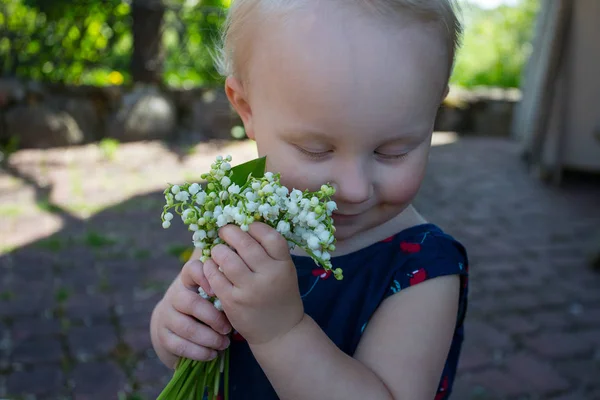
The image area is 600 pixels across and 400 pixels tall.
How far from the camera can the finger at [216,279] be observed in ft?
3.63

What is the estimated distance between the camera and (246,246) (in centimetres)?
106

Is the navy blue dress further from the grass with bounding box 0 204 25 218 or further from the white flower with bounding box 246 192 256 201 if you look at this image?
the grass with bounding box 0 204 25 218

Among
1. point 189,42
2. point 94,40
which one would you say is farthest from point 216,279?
point 189,42

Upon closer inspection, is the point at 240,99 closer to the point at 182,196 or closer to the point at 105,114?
→ the point at 182,196

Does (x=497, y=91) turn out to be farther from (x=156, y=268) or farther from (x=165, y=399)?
(x=165, y=399)

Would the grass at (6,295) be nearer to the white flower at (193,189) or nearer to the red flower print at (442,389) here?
the red flower print at (442,389)

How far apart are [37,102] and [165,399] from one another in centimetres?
611

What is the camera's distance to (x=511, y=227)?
17.7ft

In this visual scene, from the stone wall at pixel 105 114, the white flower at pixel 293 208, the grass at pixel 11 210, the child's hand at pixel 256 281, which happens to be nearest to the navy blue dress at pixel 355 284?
the child's hand at pixel 256 281

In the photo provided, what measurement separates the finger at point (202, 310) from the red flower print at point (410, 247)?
16.0 inches

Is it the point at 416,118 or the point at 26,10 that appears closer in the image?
the point at 416,118

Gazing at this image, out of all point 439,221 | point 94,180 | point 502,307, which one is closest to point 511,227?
point 439,221

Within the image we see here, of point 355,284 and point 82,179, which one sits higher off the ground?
point 355,284

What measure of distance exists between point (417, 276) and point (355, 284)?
0.14m
